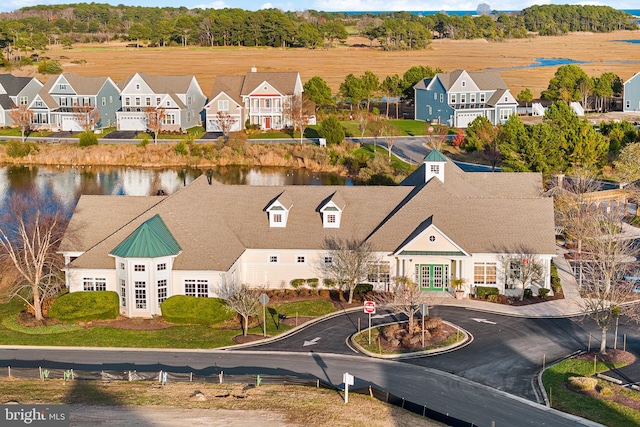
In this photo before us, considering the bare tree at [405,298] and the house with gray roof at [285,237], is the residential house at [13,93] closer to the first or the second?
the house with gray roof at [285,237]

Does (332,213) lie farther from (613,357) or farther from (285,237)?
(613,357)

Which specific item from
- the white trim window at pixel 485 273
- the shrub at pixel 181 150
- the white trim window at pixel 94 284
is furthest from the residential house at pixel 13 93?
the white trim window at pixel 485 273

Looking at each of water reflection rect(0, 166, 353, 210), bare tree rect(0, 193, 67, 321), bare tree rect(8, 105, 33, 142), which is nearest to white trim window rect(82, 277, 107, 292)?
bare tree rect(0, 193, 67, 321)

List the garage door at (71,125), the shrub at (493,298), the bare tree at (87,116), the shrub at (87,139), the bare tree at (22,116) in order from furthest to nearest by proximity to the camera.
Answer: the garage door at (71,125)
the bare tree at (22,116)
the bare tree at (87,116)
the shrub at (87,139)
the shrub at (493,298)

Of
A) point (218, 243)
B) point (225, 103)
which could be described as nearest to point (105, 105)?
point (225, 103)

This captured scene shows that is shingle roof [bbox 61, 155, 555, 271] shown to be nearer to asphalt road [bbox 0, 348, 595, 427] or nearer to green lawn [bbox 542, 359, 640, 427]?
asphalt road [bbox 0, 348, 595, 427]

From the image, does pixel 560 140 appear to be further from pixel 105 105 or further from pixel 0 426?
pixel 105 105
